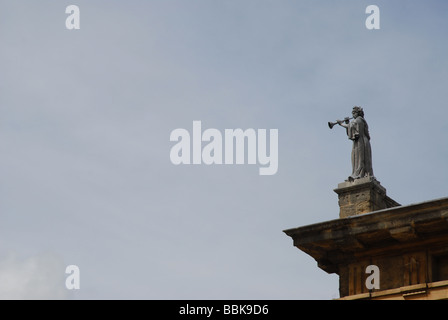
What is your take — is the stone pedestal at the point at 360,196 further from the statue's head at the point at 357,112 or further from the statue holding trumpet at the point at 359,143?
the statue's head at the point at 357,112

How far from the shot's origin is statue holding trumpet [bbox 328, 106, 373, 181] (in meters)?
30.3

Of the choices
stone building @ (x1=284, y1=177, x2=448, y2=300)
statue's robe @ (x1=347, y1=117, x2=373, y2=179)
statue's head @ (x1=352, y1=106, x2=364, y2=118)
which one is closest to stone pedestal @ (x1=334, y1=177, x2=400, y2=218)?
stone building @ (x1=284, y1=177, x2=448, y2=300)

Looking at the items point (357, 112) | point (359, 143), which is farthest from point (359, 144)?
point (357, 112)

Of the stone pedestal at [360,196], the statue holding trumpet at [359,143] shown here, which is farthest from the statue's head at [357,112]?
the stone pedestal at [360,196]

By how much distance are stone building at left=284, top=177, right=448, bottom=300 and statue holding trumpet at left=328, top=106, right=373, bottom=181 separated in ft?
1.65

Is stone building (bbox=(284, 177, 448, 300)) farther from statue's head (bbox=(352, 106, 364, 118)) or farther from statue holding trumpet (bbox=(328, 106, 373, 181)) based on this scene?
statue's head (bbox=(352, 106, 364, 118))

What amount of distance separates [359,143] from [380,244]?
3613 millimetres

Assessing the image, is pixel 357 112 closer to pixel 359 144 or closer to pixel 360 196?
pixel 359 144

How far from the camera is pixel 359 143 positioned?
101 ft
